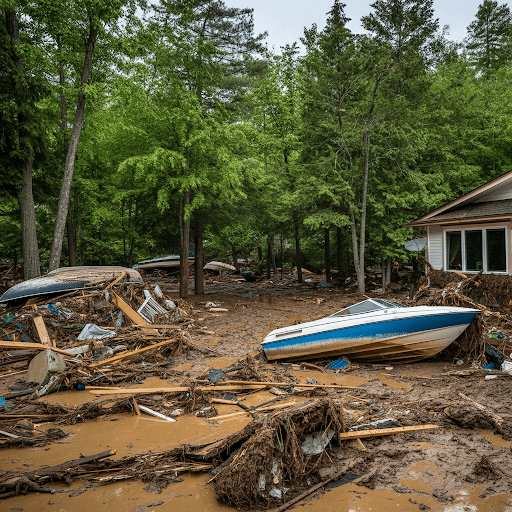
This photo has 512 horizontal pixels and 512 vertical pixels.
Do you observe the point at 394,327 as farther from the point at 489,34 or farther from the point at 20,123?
the point at 489,34

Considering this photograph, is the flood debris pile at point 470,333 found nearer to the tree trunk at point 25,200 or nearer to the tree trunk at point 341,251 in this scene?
the tree trunk at point 25,200

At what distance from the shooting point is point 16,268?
2639 centimetres

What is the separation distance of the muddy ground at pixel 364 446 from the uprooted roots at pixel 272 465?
171 millimetres

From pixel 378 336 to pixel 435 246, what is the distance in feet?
36.5

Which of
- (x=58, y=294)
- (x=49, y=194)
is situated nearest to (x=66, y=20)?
(x=49, y=194)

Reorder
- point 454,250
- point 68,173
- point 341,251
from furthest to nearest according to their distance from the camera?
point 341,251
point 454,250
point 68,173

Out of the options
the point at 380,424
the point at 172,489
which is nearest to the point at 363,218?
the point at 380,424

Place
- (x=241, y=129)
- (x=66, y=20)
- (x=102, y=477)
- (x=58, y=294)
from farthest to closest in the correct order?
1. (x=241, y=129)
2. (x=66, y=20)
3. (x=58, y=294)
4. (x=102, y=477)

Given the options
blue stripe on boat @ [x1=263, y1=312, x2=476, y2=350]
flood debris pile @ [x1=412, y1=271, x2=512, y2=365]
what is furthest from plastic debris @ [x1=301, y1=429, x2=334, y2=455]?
flood debris pile @ [x1=412, y1=271, x2=512, y2=365]

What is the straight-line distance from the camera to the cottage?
14.9 meters

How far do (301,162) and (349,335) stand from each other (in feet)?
52.4

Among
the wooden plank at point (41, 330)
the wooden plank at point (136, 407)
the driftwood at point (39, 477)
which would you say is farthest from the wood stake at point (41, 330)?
the driftwood at point (39, 477)

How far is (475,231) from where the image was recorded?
1609 centimetres

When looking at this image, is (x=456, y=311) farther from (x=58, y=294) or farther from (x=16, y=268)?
(x=16, y=268)
